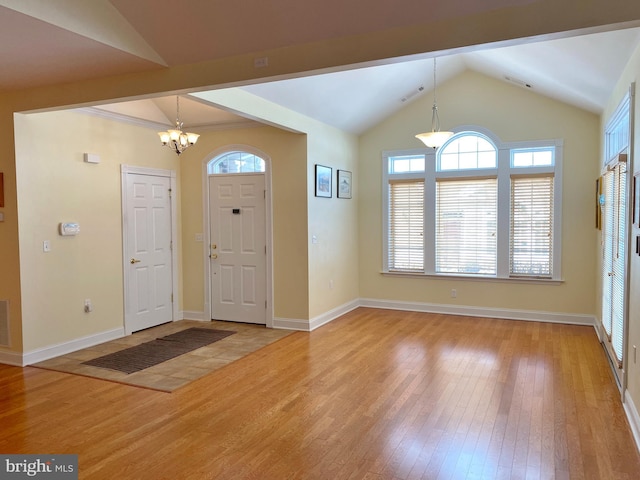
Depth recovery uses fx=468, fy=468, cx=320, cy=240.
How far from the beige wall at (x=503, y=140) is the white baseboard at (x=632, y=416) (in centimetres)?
298

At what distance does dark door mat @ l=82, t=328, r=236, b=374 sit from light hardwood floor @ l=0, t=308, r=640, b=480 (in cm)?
42

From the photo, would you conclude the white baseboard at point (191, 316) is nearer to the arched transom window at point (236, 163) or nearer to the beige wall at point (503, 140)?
the arched transom window at point (236, 163)

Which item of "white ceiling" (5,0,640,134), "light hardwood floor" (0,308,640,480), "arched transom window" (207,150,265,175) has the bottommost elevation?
"light hardwood floor" (0,308,640,480)

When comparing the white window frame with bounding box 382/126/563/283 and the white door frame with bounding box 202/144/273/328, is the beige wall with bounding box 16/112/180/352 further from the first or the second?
the white window frame with bounding box 382/126/563/283

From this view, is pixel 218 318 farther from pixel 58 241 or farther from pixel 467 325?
pixel 467 325

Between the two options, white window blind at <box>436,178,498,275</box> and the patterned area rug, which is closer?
the patterned area rug

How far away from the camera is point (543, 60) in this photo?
4.68 meters

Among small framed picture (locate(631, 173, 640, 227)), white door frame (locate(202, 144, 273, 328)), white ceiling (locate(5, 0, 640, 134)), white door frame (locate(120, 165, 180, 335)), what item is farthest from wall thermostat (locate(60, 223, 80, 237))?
small framed picture (locate(631, 173, 640, 227))

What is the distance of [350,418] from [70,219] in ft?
12.3

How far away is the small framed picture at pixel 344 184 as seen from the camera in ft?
22.7

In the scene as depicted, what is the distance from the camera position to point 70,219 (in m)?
5.16

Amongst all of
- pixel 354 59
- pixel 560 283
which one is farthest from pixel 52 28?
pixel 560 283

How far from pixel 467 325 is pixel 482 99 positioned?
3178mm

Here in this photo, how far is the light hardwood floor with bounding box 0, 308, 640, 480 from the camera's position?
2.81m
